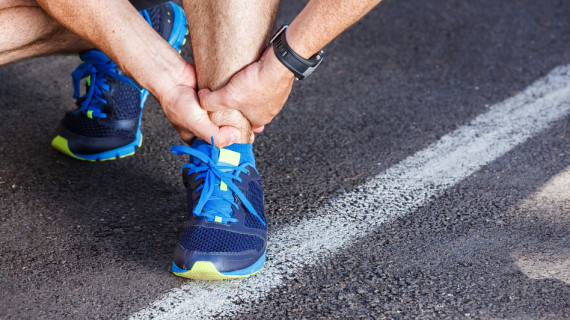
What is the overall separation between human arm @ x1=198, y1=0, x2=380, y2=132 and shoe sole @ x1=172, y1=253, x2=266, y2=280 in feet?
1.40

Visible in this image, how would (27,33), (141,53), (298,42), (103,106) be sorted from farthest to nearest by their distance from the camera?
1. (103,106)
2. (27,33)
3. (141,53)
4. (298,42)

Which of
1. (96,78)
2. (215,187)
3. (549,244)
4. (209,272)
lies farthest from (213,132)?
(549,244)

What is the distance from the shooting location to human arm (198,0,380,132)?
158 cm

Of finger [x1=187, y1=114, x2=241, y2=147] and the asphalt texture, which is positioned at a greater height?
finger [x1=187, y1=114, x2=241, y2=147]

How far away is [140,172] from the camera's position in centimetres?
205

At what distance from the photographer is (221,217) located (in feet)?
5.23

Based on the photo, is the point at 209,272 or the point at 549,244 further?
the point at 549,244

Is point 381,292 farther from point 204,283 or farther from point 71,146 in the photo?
point 71,146

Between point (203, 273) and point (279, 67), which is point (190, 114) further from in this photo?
point (203, 273)

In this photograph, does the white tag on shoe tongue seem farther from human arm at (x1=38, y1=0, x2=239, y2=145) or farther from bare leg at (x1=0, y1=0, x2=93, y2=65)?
bare leg at (x1=0, y1=0, x2=93, y2=65)

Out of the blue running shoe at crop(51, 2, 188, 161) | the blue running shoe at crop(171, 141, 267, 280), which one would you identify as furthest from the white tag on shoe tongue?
the blue running shoe at crop(51, 2, 188, 161)

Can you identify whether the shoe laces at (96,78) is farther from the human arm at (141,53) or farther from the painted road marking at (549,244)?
the painted road marking at (549,244)

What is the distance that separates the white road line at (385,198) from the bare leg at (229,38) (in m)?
→ 0.35

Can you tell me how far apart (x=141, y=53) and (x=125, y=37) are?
60mm
